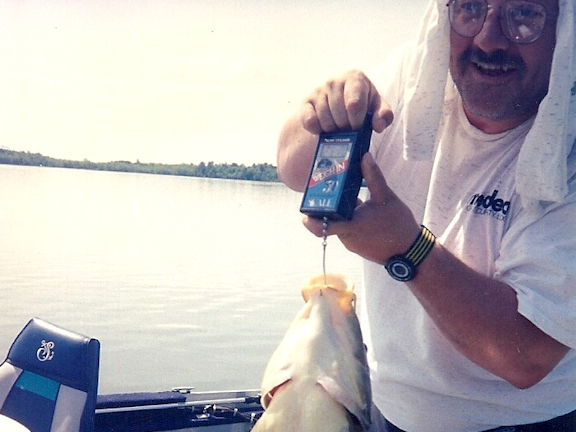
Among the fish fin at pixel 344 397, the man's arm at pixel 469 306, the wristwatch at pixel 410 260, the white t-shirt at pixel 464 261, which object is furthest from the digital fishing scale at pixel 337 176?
the white t-shirt at pixel 464 261

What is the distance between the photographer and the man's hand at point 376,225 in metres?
1.58

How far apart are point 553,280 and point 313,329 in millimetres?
775

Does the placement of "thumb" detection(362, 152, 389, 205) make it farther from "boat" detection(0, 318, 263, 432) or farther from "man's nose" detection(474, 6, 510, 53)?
"boat" detection(0, 318, 263, 432)

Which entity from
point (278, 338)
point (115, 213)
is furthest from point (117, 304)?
point (115, 213)

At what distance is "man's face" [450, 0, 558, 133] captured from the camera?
2029 mm

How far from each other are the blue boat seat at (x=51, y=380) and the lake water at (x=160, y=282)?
1511 millimetres

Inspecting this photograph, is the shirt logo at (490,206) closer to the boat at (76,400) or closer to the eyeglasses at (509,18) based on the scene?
the eyeglasses at (509,18)

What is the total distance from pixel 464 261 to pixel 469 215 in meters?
0.16

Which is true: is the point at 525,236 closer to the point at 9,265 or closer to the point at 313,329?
the point at 313,329

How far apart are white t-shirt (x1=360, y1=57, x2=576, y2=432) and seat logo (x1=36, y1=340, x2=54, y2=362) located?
6.11 ft

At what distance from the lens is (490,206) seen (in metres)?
2.08

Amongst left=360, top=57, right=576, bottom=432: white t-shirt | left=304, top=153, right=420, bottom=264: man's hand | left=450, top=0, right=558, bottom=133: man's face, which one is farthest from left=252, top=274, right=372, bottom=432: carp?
left=450, top=0, right=558, bottom=133: man's face

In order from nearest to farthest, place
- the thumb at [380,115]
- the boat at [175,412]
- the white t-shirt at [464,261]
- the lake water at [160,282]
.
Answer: the thumb at [380,115]
the white t-shirt at [464,261]
the boat at [175,412]
the lake water at [160,282]

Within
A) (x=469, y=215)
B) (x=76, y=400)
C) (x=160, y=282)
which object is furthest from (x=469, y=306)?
(x=160, y=282)
